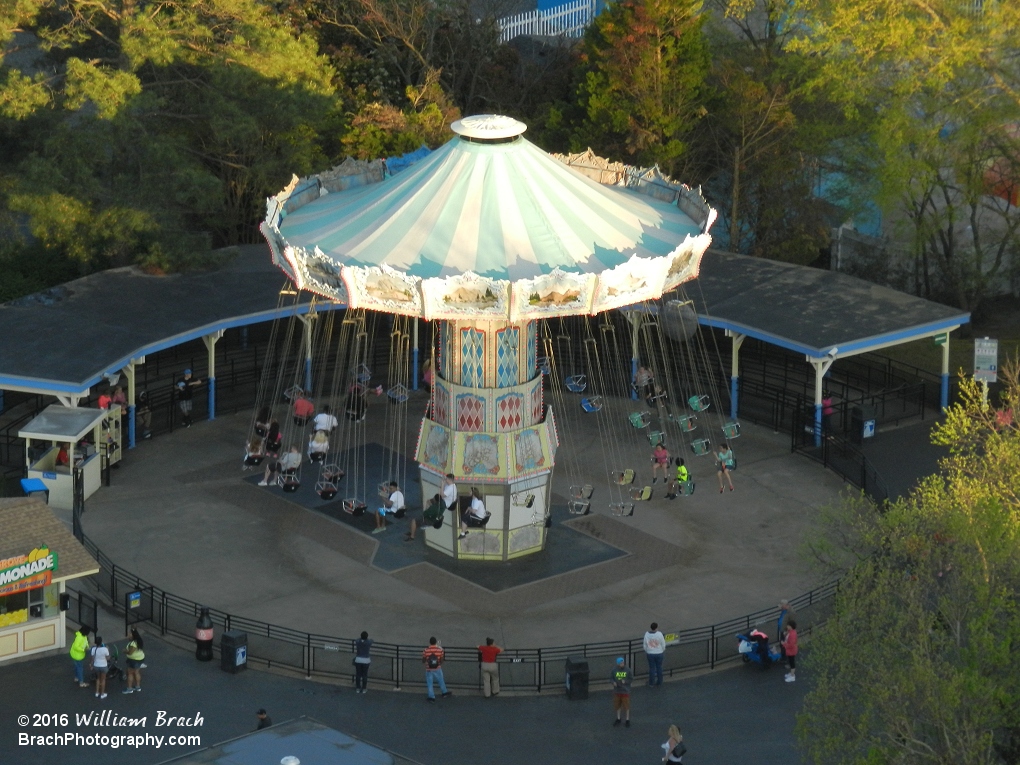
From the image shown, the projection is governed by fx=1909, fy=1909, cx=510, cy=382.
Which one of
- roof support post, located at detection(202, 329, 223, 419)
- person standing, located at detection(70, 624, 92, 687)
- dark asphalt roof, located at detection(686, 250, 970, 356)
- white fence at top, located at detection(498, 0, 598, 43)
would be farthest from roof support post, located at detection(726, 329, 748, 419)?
white fence at top, located at detection(498, 0, 598, 43)

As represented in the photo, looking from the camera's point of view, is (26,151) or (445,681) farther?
(26,151)

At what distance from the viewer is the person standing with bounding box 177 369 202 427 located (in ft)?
143

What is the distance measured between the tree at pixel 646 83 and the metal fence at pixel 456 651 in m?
19.2

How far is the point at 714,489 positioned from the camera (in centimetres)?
4056

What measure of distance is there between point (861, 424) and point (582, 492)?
8.85 meters

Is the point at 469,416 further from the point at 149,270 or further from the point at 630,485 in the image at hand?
the point at 149,270

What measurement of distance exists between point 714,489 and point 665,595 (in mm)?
5729

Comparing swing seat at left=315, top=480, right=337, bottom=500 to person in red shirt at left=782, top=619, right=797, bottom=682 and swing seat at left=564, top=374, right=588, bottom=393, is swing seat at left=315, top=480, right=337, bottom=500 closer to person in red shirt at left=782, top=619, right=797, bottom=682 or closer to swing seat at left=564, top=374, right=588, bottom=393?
swing seat at left=564, top=374, right=588, bottom=393

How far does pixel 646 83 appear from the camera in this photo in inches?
1964

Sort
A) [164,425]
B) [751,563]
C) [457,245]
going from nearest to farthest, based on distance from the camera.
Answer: [457,245]
[751,563]
[164,425]

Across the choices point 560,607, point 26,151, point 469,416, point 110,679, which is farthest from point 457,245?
point 26,151

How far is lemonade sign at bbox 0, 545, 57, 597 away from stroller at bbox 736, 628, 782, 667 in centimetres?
1155

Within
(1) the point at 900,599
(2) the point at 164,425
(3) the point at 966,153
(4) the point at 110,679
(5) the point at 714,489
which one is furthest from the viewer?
(3) the point at 966,153

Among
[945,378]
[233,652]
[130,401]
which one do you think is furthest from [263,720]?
[945,378]
